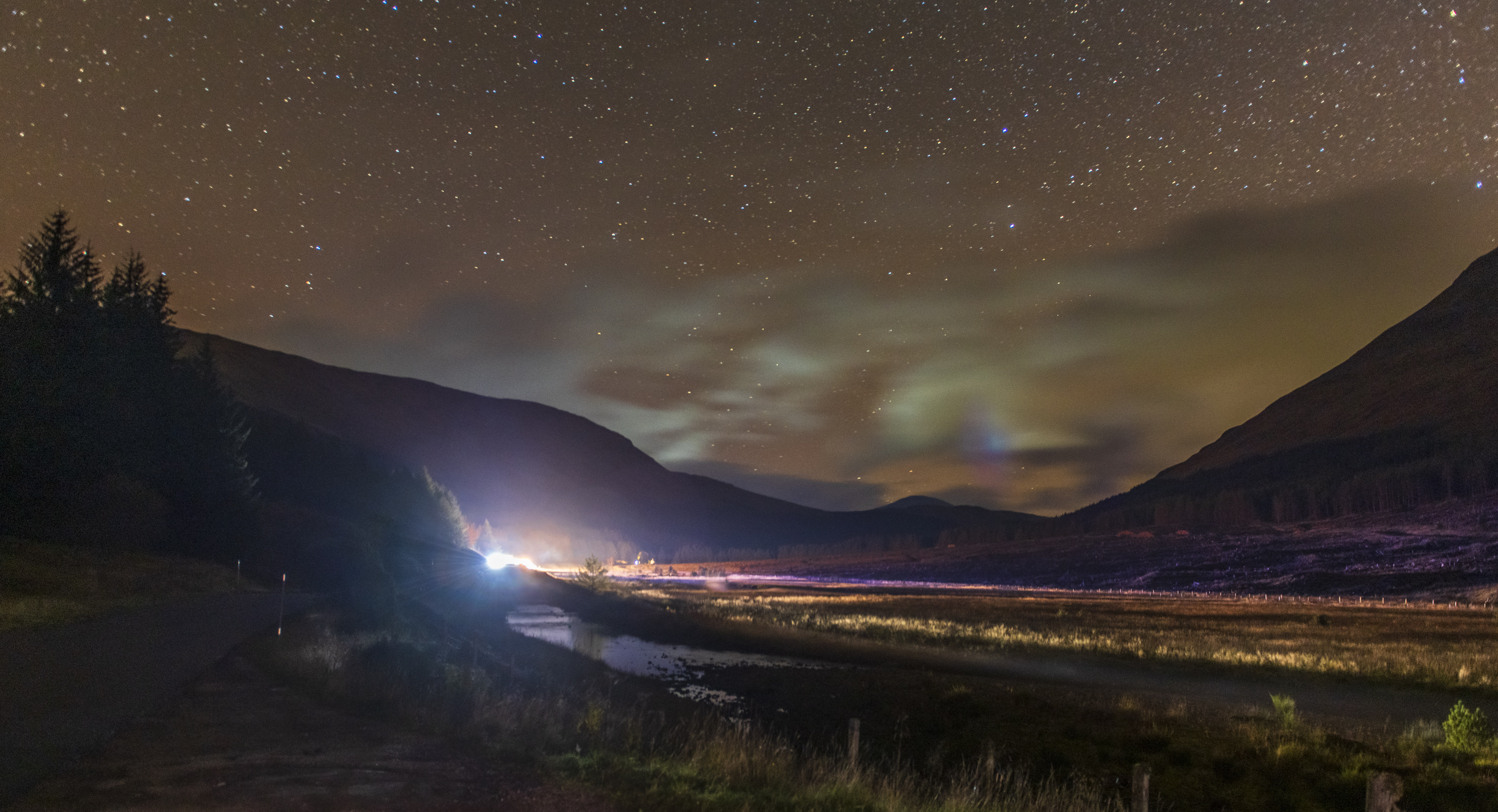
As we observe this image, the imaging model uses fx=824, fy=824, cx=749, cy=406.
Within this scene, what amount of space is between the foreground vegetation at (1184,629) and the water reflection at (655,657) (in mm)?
9317

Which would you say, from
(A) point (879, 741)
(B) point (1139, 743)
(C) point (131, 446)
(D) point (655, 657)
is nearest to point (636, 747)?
(A) point (879, 741)

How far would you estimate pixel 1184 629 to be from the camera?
2247 inches

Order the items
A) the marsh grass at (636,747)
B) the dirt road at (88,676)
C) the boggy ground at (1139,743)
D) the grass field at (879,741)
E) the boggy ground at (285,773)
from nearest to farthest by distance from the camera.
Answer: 1. the boggy ground at (285,773)
2. the dirt road at (88,676)
3. the marsh grass at (636,747)
4. the grass field at (879,741)
5. the boggy ground at (1139,743)

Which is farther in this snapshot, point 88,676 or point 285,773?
point 88,676

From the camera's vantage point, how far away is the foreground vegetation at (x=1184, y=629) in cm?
A: 3662

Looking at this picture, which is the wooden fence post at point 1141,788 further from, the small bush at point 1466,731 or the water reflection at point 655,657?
the water reflection at point 655,657

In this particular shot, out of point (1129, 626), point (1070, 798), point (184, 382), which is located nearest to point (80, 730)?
point (1070, 798)

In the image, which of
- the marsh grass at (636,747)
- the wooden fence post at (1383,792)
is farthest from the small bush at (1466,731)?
the wooden fence post at (1383,792)

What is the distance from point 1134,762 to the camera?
741 inches

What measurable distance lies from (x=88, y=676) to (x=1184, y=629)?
6065 cm

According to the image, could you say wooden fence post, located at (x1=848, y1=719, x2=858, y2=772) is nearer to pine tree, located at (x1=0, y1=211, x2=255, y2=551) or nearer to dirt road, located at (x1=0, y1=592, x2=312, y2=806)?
dirt road, located at (x1=0, y1=592, x2=312, y2=806)

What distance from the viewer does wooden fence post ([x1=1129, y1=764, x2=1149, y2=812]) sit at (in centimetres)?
1152

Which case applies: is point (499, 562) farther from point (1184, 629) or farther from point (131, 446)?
point (1184, 629)

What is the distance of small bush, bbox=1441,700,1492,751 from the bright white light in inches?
3981
